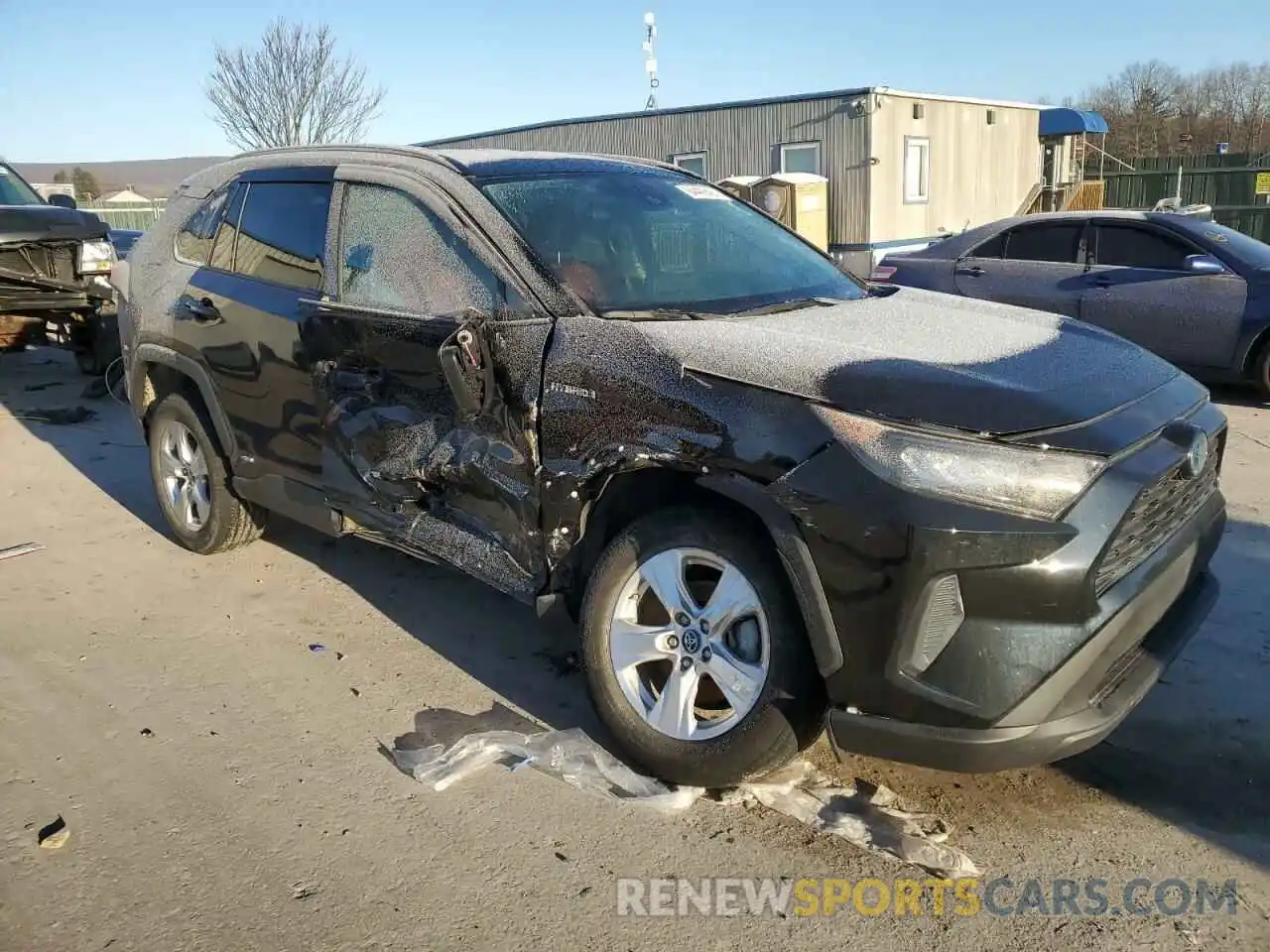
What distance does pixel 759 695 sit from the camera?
2848 mm

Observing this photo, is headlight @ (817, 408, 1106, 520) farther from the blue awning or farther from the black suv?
the blue awning

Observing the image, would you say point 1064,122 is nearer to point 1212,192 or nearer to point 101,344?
point 1212,192

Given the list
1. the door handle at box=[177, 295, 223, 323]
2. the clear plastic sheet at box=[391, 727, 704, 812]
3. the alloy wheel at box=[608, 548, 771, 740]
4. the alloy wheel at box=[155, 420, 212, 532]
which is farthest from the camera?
the alloy wheel at box=[155, 420, 212, 532]

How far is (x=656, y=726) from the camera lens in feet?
10.1

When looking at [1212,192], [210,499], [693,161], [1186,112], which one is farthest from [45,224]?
[1186,112]

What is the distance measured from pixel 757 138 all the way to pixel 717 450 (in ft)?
63.6

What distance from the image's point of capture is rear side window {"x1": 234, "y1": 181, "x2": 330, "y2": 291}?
4.18m

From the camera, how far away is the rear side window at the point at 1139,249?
27.8 ft

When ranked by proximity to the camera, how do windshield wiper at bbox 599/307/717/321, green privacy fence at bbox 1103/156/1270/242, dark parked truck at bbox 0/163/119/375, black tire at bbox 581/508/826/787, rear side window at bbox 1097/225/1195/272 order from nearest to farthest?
black tire at bbox 581/508/826/787, windshield wiper at bbox 599/307/717/321, rear side window at bbox 1097/225/1195/272, dark parked truck at bbox 0/163/119/375, green privacy fence at bbox 1103/156/1270/242

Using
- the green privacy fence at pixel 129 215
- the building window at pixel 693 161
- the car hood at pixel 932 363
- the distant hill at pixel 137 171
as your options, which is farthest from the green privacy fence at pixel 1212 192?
the distant hill at pixel 137 171

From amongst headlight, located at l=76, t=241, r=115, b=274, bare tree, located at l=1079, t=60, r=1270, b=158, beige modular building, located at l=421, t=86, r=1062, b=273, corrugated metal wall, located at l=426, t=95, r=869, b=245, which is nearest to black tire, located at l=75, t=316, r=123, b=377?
headlight, located at l=76, t=241, r=115, b=274

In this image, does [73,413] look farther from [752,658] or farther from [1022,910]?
[1022,910]

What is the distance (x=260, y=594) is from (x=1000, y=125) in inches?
919

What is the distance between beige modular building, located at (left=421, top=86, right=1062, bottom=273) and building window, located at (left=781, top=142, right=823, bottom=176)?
2cm
